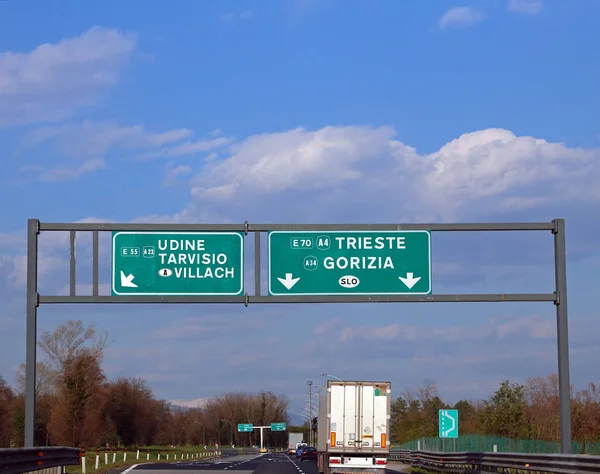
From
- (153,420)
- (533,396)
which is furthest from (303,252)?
(153,420)

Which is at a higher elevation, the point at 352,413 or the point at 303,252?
the point at 303,252

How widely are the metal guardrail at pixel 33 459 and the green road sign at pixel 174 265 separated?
4.51 metres

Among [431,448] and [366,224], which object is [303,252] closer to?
[366,224]

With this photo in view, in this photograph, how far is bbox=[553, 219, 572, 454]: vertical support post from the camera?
82.2ft

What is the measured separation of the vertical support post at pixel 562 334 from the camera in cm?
2506

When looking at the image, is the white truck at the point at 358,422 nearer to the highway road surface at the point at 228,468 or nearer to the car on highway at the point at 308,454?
the highway road surface at the point at 228,468

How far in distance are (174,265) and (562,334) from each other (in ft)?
34.9

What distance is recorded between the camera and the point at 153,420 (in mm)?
135125

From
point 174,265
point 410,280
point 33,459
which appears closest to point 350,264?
point 410,280

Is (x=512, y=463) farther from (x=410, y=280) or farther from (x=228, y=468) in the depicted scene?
(x=228, y=468)

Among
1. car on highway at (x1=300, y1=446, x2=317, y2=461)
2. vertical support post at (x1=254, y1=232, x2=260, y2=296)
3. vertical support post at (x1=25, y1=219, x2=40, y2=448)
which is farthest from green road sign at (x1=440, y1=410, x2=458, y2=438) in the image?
car on highway at (x1=300, y1=446, x2=317, y2=461)

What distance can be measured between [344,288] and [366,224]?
186 cm

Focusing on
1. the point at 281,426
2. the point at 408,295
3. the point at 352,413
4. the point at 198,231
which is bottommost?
the point at 281,426

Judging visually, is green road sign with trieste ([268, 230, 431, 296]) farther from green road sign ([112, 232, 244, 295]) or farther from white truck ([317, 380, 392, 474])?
white truck ([317, 380, 392, 474])
